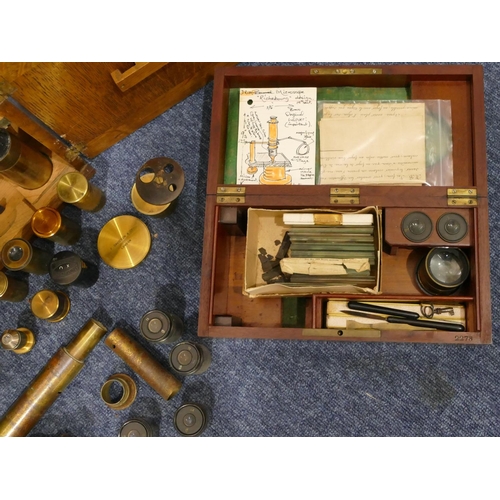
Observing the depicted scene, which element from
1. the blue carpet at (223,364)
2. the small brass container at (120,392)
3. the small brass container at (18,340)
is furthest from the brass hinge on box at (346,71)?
the small brass container at (18,340)

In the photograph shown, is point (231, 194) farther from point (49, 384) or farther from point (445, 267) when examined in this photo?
point (49, 384)

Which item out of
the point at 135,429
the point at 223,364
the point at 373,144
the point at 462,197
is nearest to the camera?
the point at 462,197

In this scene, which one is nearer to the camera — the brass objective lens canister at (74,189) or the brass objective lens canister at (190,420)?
the brass objective lens canister at (190,420)

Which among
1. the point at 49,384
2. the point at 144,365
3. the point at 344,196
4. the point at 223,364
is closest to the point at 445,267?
→ the point at 344,196

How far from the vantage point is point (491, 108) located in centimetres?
198

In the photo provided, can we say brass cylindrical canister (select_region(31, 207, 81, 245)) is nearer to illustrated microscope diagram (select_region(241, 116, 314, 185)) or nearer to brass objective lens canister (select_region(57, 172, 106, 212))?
brass objective lens canister (select_region(57, 172, 106, 212))

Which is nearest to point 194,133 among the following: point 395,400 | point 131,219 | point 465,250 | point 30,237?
point 131,219

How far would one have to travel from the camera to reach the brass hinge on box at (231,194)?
5.35 ft

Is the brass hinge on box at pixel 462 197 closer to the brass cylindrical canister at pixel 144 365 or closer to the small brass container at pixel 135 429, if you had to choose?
the brass cylindrical canister at pixel 144 365

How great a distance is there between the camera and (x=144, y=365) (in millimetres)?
1812

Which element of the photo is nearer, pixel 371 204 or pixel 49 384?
pixel 371 204

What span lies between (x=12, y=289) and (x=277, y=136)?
1.20 m

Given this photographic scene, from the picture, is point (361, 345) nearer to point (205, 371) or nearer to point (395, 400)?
point (395, 400)

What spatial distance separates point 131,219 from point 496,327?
1497mm
